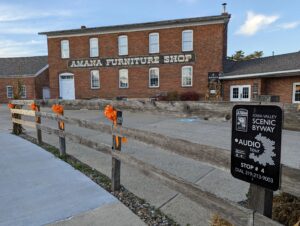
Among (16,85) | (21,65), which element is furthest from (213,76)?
(21,65)

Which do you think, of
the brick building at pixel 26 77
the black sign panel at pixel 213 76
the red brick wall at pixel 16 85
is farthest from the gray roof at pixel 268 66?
the red brick wall at pixel 16 85

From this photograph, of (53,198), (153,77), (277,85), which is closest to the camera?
(53,198)

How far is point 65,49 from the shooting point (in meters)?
25.9

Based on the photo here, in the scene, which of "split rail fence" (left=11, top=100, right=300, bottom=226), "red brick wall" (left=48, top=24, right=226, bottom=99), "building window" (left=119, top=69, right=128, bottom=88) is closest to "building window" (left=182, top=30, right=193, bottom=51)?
"red brick wall" (left=48, top=24, right=226, bottom=99)

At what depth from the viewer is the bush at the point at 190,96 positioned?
859 inches

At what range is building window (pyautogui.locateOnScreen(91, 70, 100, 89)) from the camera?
25.3 metres

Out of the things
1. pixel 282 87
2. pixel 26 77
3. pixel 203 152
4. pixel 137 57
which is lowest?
pixel 203 152

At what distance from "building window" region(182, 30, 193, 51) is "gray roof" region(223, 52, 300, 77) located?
143 inches

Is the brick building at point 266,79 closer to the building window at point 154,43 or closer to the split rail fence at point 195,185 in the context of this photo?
the building window at point 154,43

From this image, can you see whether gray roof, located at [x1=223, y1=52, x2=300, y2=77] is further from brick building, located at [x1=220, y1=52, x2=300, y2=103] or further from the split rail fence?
the split rail fence

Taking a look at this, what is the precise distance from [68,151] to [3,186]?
2.31m

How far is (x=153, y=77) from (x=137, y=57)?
7.65ft

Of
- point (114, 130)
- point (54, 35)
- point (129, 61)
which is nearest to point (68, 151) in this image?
point (114, 130)

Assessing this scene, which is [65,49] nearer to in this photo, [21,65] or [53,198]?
[21,65]
